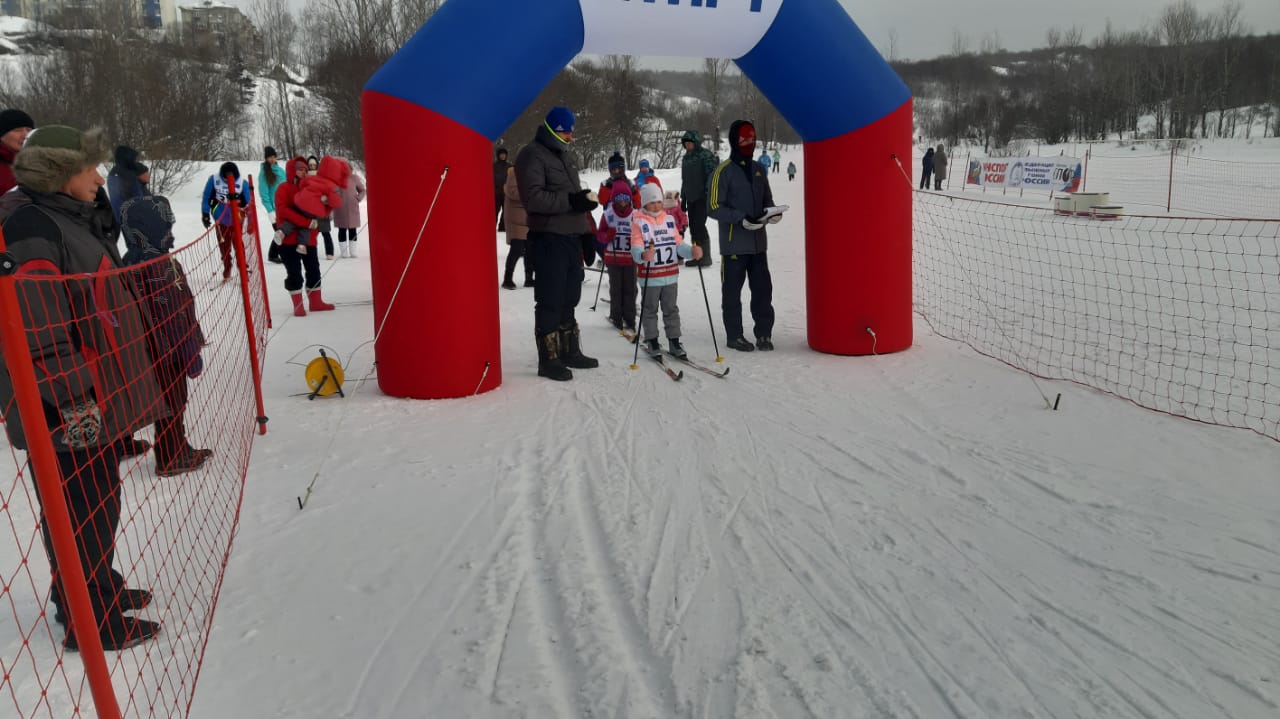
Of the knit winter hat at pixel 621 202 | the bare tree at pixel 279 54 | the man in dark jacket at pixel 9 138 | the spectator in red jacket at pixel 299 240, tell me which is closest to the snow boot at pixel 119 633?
the man in dark jacket at pixel 9 138

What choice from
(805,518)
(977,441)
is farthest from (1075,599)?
(977,441)

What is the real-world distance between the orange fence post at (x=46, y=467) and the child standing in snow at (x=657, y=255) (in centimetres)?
492

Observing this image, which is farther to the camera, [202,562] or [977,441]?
[977,441]

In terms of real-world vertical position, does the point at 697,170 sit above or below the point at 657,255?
above

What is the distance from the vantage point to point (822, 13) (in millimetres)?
6289

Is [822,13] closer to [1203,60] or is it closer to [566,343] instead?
[566,343]

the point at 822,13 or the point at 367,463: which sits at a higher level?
the point at 822,13

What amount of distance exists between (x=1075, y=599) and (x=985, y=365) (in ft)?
11.5

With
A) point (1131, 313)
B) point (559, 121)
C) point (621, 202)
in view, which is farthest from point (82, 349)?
point (1131, 313)

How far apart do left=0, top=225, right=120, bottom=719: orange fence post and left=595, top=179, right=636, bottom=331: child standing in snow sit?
561 cm

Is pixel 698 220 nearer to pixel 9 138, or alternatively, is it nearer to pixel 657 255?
pixel 657 255

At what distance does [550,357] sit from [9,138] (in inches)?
140

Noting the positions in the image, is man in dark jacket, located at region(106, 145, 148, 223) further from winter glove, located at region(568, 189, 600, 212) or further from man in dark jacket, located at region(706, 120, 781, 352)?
man in dark jacket, located at region(706, 120, 781, 352)

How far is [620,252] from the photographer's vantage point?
7.83 meters
